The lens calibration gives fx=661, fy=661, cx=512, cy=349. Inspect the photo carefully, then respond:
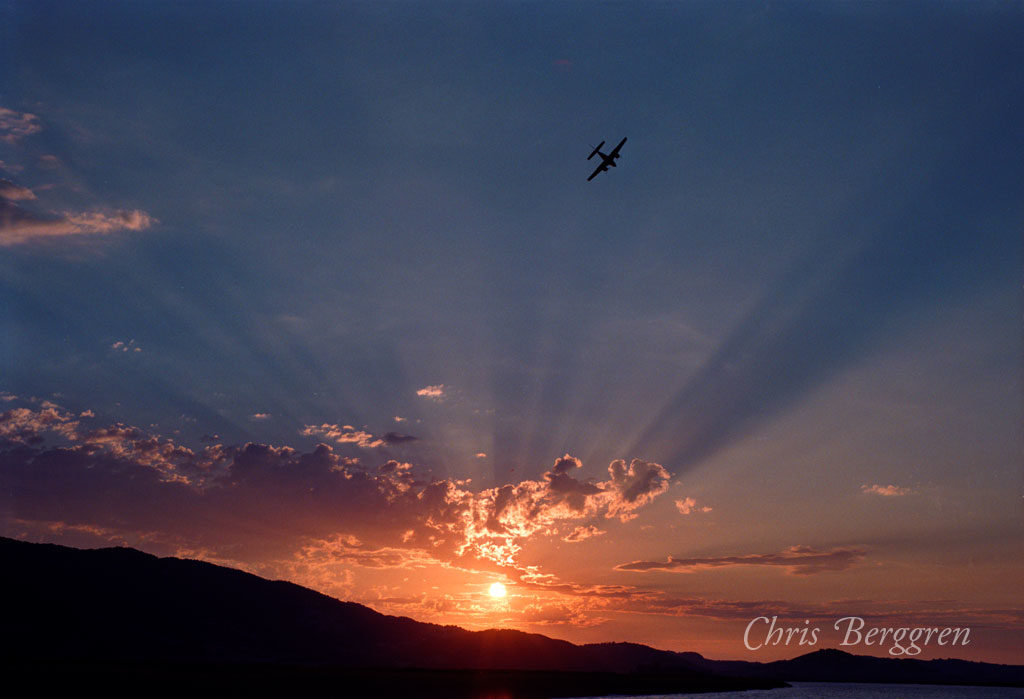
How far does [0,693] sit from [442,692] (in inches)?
3100

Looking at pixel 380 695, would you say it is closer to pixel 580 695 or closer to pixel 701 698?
pixel 580 695

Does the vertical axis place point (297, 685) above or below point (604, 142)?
below

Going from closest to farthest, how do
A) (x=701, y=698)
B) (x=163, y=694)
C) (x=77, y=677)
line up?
(x=163, y=694) < (x=77, y=677) < (x=701, y=698)

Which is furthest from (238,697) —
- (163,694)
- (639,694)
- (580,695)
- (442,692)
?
(639,694)

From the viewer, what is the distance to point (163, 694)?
11188 cm

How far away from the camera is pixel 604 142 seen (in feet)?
336

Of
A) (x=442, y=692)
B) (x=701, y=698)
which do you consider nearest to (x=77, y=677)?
(x=442, y=692)

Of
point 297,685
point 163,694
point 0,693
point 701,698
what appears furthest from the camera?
point 701,698

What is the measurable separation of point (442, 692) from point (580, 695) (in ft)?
145

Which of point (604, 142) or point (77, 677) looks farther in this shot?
point (77, 677)

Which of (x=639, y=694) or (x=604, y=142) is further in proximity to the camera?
(x=639, y=694)

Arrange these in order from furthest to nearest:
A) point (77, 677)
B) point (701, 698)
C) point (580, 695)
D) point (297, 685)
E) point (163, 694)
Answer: point (701, 698), point (580, 695), point (297, 685), point (77, 677), point (163, 694)

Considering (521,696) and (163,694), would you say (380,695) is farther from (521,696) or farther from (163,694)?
(163,694)

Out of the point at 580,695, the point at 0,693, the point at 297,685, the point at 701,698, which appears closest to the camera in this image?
the point at 0,693
